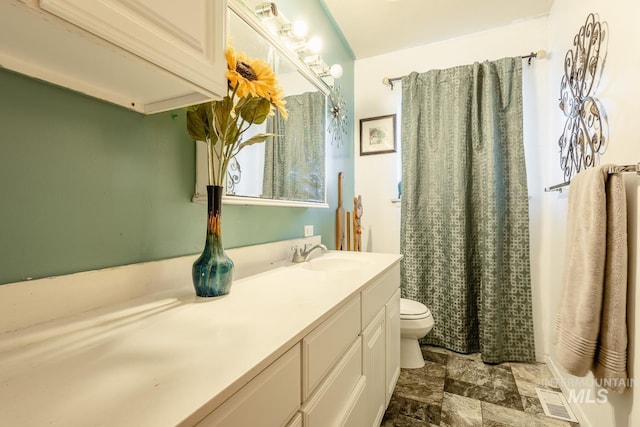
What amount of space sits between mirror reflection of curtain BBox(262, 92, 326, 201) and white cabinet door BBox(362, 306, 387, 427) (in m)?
0.74

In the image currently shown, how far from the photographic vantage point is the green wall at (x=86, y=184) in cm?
58

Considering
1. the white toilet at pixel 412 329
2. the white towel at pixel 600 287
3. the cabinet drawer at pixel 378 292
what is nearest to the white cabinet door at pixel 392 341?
the cabinet drawer at pixel 378 292

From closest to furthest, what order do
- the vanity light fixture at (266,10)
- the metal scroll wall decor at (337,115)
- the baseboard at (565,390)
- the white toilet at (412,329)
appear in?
the vanity light fixture at (266,10) < the baseboard at (565,390) < the white toilet at (412,329) < the metal scroll wall decor at (337,115)

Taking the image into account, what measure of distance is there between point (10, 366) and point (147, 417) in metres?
0.32

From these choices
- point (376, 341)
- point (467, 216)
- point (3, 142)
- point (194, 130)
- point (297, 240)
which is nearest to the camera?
point (3, 142)

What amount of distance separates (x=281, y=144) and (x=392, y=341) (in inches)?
46.3

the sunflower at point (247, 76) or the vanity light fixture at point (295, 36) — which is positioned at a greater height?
the vanity light fixture at point (295, 36)

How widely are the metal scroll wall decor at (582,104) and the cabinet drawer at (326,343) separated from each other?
130 cm

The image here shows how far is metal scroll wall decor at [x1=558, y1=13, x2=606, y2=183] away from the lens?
123cm

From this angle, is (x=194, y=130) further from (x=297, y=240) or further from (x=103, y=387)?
(x=297, y=240)

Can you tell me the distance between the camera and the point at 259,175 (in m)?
1.25

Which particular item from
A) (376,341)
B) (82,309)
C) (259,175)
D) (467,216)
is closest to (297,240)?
(259,175)

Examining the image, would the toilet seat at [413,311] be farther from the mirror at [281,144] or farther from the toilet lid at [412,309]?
the mirror at [281,144]

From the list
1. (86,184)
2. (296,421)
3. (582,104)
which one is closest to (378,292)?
(296,421)
